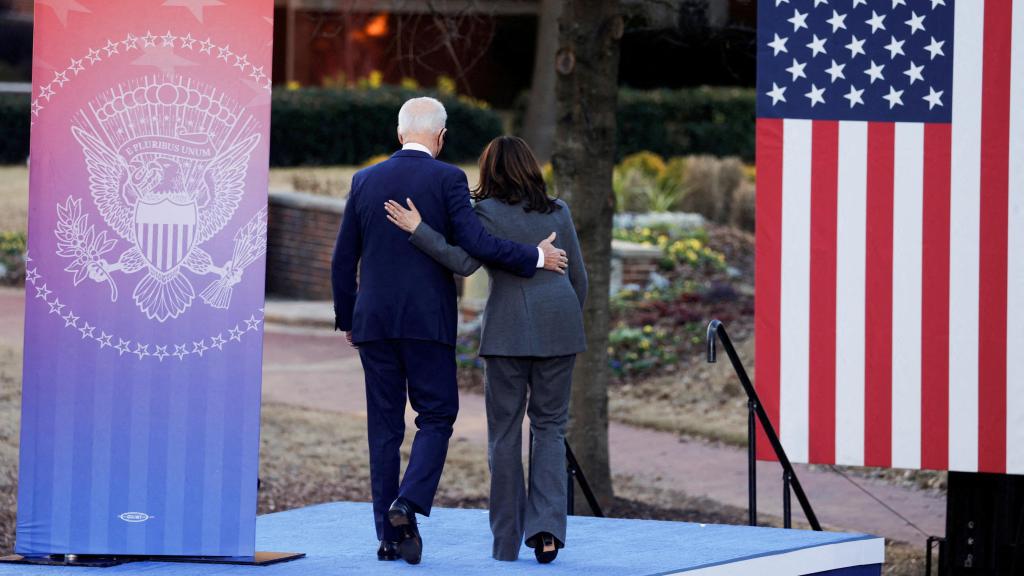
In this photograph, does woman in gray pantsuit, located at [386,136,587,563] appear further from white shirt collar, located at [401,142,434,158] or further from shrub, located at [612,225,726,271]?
Result: shrub, located at [612,225,726,271]

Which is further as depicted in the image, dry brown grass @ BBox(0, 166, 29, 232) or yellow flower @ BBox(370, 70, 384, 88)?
yellow flower @ BBox(370, 70, 384, 88)

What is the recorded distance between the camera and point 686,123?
2730cm

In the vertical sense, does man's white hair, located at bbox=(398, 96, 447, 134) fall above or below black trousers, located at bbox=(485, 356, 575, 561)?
above

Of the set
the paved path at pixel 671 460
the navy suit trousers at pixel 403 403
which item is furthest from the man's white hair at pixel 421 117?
the paved path at pixel 671 460

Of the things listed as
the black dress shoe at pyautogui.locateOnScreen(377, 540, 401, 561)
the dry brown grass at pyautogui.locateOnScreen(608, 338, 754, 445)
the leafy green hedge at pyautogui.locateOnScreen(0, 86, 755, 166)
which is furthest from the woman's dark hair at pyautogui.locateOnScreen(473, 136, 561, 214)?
the leafy green hedge at pyautogui.locateOnScreen(0, 86, 755, 166)

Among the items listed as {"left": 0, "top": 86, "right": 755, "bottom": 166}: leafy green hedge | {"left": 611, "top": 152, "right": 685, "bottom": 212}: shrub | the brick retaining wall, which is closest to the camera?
the brick retaining wall

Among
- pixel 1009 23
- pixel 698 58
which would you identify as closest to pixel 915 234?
pixel 1009 23

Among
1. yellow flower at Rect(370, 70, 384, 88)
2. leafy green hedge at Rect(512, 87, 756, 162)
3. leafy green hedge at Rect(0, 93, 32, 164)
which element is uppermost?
yellow flower at Rect(370, 70, 384, 88)

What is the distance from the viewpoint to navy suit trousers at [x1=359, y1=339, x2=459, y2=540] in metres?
5.93

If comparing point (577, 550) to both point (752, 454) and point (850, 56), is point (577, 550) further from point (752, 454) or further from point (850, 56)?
point (850, 56)

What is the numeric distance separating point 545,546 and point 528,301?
96 centimetres

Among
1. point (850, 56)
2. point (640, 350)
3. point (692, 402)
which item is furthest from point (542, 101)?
point (850, 56)

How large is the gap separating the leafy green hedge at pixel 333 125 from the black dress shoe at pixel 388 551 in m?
18.2

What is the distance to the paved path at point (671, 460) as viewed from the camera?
33.8 ft
